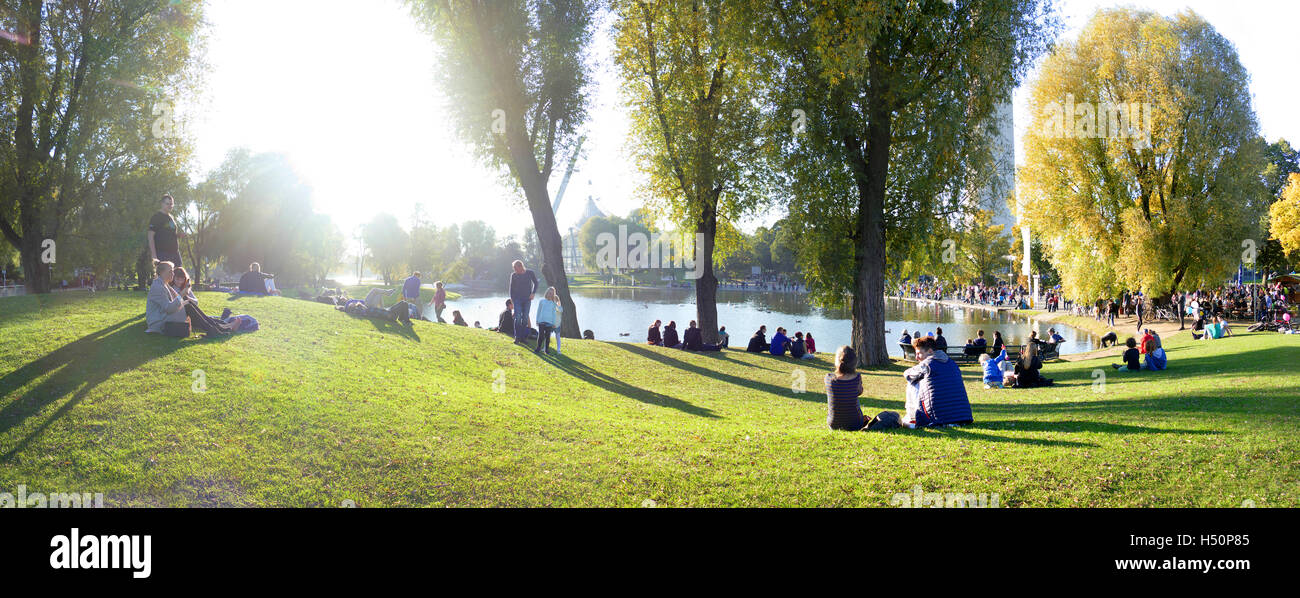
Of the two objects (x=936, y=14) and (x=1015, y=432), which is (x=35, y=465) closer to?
(x=1015, y=432)

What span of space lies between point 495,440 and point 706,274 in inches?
741

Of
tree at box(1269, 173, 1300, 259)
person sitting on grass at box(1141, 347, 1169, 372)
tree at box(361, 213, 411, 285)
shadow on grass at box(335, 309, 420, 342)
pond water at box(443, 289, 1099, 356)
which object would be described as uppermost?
tree at box(361, 213, 411, 285)

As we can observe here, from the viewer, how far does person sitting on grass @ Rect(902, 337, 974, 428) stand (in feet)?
28.7

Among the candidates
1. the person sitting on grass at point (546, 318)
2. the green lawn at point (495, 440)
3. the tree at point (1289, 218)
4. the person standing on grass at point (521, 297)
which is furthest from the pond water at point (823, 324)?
the green lawn at point (495, 440)

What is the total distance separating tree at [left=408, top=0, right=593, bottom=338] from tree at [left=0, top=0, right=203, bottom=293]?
11.5m

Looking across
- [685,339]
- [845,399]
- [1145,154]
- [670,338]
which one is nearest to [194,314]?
[845,399]

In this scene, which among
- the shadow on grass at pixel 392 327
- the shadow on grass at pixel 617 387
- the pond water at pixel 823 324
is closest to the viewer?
the shadow on grass at pixel 617 387

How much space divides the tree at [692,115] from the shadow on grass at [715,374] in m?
4.71

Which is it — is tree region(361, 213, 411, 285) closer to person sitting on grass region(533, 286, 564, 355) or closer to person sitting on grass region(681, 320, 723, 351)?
person sitting on grass region(681, 320, 723, 351)

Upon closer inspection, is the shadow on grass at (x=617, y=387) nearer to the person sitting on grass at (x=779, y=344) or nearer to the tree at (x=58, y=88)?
the person sitting on grass at (x=779, y=344)

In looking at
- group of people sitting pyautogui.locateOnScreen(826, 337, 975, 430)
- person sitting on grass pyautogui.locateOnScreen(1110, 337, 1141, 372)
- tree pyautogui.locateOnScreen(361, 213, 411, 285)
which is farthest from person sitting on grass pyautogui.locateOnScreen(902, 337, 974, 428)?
tree pyautogui.locateOnScreen(361, 213, 411, 285)

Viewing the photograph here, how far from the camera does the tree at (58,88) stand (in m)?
22.6

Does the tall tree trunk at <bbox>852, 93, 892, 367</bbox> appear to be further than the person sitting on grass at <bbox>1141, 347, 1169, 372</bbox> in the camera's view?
Yes
